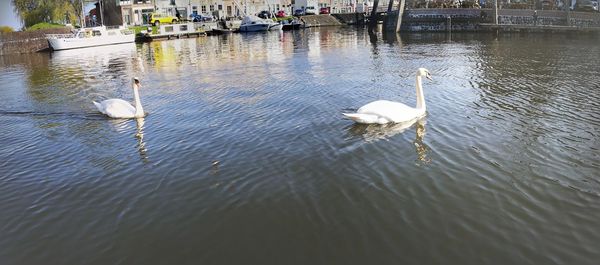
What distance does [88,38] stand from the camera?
59.3m

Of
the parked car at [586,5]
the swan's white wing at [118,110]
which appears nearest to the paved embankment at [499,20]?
the parked car at [586,5]

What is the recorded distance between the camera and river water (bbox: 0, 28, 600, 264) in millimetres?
7340

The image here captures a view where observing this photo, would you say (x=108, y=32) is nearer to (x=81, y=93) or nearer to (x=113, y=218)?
(x=81, y=93)

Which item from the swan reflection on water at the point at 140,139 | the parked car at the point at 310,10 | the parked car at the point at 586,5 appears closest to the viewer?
the swan reflection on water at the point at 140,139

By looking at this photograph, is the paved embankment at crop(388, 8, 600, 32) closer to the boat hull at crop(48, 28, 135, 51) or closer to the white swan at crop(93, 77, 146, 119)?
the boat hull at crop(48, 28, 135, 51)

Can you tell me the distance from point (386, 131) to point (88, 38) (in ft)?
181

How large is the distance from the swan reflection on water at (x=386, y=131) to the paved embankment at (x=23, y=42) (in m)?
54.2

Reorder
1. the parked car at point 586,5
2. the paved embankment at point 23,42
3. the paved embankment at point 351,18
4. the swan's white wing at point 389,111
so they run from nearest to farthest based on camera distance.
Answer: the swan's white wing at point 389,111 < the parked car at point 586,5 < the paved embankment at point 23,42 < the paved embankment at point 351,18

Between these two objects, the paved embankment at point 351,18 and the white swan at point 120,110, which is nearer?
the white swan at point 120,110

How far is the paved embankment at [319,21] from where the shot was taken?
99725 millimetres

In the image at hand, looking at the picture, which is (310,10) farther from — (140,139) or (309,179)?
(309,179)

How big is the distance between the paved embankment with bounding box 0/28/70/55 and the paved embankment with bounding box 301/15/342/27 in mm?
52295

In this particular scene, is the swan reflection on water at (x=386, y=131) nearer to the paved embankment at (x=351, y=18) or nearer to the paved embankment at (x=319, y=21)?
the paved embankment at (x=319, y=21)

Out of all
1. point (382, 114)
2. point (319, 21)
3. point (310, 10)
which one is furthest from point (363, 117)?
point (310, 10)
